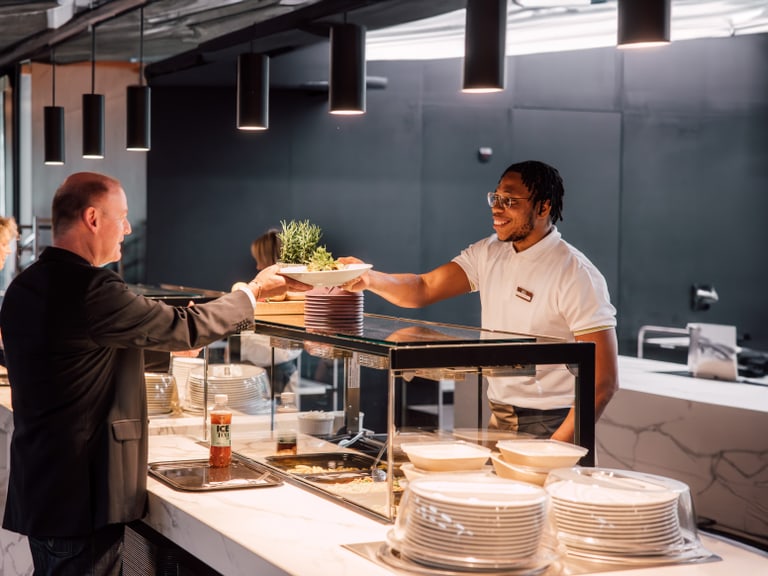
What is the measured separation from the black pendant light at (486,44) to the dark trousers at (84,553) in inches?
65.5

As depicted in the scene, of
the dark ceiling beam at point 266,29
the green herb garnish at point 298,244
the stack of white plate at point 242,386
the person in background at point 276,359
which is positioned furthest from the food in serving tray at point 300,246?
the dark ceiling beam at point 266,29

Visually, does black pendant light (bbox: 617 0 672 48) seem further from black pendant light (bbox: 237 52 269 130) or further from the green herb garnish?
black pendant light (bbox: 237 52 269 130)

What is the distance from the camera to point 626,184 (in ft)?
29.3

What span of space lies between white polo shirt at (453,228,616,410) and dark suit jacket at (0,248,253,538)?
102 cm

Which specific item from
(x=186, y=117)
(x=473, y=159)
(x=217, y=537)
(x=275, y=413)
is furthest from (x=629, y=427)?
(x=186, y=117)

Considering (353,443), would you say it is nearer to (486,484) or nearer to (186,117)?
(486,484)

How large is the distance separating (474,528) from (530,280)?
147cm

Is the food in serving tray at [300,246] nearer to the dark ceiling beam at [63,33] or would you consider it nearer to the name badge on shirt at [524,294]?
the name badge on shirt at [524,294]

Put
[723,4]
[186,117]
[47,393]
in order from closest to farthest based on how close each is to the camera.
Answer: [47,393], [723,4], [186,117]

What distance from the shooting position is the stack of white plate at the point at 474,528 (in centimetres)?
172

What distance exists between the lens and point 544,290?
119 inches

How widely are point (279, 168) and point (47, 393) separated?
602 cm

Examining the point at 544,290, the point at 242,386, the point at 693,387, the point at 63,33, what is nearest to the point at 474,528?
the point at 544,290

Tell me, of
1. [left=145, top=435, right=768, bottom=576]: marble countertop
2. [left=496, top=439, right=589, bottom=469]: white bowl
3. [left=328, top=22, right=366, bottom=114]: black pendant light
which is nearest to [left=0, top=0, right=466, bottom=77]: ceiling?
[left=328, top=22, right=366, bottom=114]: black pendant light
